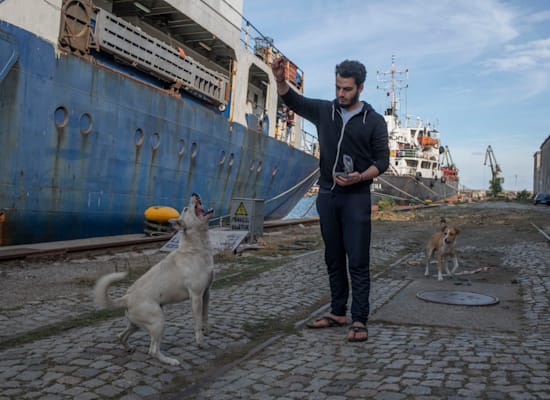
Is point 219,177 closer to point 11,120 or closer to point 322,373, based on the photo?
point 11,120

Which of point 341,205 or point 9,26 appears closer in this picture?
point 341,205

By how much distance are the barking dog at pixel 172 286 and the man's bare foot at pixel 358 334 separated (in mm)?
1199

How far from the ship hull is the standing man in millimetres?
32093

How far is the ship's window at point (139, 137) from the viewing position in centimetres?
1273

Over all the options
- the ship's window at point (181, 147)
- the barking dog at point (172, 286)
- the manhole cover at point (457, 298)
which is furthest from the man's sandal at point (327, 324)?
the ship's window at point (181, 147)

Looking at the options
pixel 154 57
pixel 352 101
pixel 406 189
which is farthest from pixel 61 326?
pixel 406 189

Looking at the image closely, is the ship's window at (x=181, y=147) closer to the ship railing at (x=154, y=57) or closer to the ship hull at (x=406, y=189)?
the ship railing at (x=154, y=57)

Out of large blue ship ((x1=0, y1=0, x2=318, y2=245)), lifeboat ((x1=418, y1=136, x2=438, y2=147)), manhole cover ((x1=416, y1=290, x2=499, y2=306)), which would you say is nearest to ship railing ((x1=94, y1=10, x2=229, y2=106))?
large blue ship ((x1=0, y1=0, x2=318, y2=245))

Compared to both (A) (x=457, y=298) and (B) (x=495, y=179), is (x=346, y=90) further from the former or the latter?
(B) (x=495, y=179)

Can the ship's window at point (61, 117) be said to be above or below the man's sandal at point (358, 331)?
above

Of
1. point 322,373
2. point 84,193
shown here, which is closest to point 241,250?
point 84,193

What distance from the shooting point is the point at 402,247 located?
469 inches

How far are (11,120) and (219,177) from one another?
8195 mm

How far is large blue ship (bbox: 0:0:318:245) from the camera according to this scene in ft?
31.7
